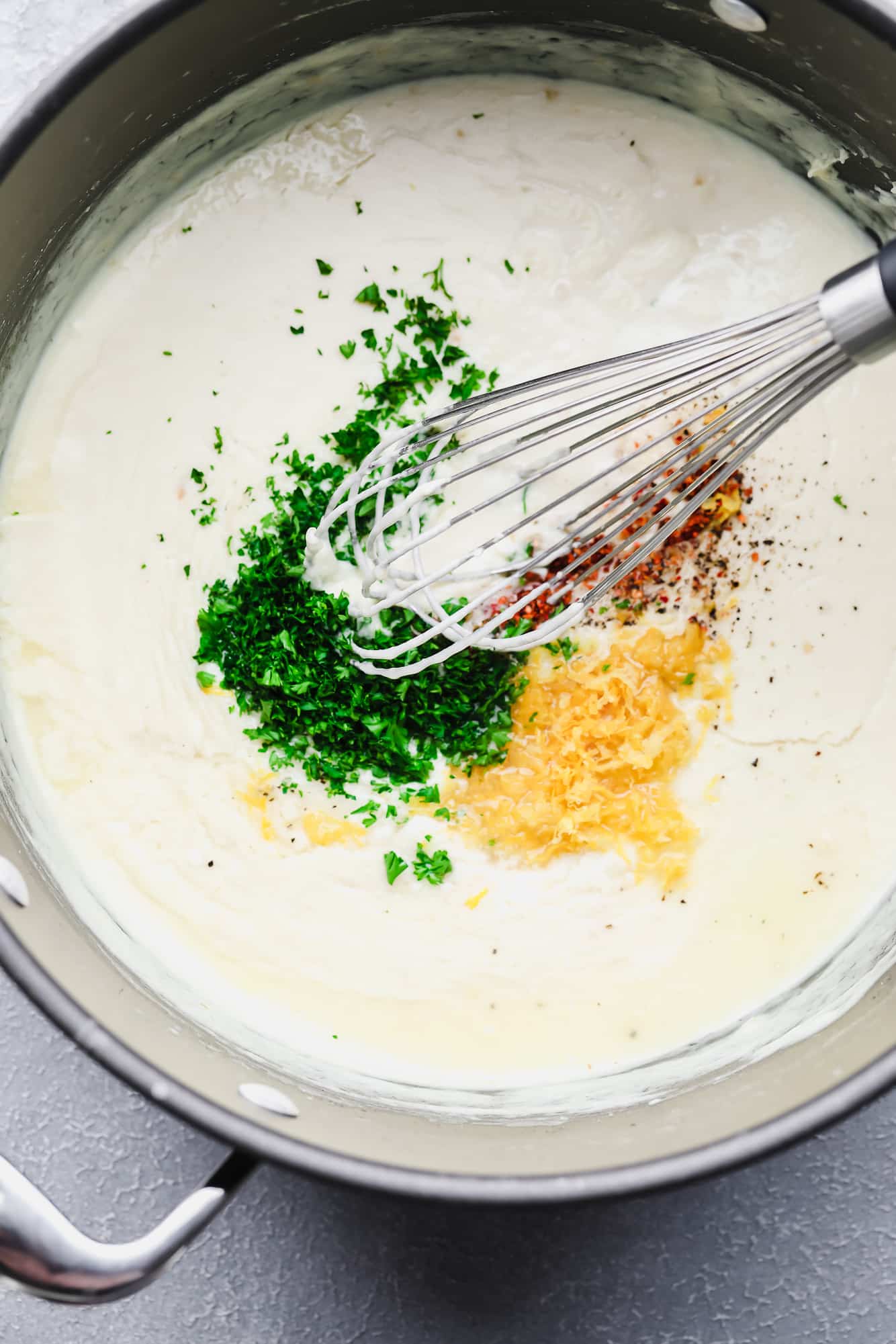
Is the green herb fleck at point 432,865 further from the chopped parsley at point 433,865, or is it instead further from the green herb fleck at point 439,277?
the green herb fleck at point 439,277

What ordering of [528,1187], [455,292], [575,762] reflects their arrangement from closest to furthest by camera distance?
[528,1187] → [575,762] → [455,292]

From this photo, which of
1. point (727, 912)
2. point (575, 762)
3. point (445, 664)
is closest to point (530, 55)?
point (445, 664)

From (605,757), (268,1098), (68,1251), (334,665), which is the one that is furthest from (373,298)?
(68,1251)

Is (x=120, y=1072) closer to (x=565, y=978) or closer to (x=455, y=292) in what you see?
(x=565, y=978)

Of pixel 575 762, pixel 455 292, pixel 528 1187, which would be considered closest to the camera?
pixel 528 1187

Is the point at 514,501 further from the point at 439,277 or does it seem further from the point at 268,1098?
the point at 268,1098

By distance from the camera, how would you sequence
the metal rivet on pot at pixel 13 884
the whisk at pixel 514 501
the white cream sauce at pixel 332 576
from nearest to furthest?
the metal rivet on pot at pixel 13 884, the whisk at pixel 514 501, the white cream sauce at pixel 332 576

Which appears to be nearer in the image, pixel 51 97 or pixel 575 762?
pixel 51 97

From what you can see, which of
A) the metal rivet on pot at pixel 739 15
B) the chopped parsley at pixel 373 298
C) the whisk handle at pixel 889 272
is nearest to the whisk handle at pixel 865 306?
the whisk handle at pixel 889 272
